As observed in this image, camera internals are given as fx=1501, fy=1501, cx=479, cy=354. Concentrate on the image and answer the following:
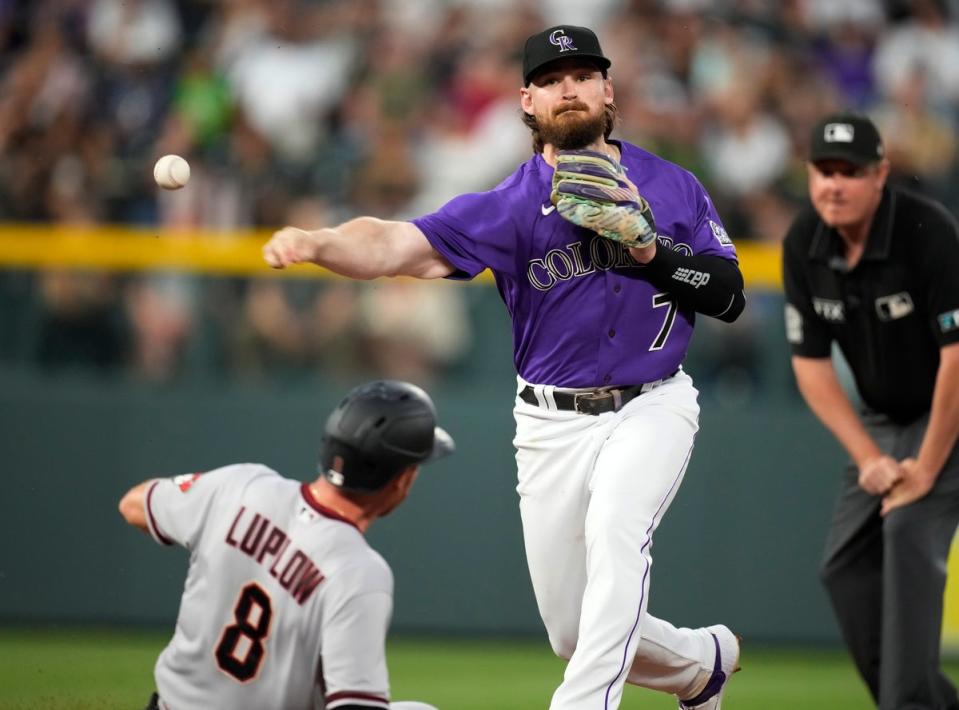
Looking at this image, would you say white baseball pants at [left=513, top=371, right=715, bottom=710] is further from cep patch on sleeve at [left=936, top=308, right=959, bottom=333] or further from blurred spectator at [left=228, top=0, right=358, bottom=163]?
blurred spectator at [left=228, top=0, right=358, bottom=163]

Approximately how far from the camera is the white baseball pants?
492cm

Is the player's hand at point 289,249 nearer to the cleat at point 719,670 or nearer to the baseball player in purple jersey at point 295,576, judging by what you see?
the baseball player in purple jersey at point 295,576

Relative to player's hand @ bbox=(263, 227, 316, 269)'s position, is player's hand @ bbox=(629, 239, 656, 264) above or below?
below

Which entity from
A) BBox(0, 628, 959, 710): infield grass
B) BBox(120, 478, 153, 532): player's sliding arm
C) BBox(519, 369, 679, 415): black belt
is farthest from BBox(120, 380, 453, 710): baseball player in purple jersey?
BBox(0, 628, 959, 710): infield grass

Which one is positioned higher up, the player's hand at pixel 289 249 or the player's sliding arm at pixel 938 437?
the player's hand at pixel 289 249

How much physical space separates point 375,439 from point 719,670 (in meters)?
2.31

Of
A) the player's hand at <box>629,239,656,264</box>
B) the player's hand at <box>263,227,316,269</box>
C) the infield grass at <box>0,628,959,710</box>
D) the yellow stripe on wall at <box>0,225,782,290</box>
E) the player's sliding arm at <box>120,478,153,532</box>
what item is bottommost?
the infield grass at <box>0,628,959,710</box>

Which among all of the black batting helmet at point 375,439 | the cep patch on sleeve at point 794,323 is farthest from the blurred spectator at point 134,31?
the black batting helmet at point 375,439

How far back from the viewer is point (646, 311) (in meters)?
5.37

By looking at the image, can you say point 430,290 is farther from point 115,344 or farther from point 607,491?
point 607,491

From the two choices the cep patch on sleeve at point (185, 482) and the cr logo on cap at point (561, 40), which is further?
the cr logo on cap at point (561, 40)

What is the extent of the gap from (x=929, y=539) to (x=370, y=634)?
2822 millimetres

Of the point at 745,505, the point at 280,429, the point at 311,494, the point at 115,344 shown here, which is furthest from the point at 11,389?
the point at 311,494

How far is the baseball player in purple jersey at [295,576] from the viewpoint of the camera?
144 inches
